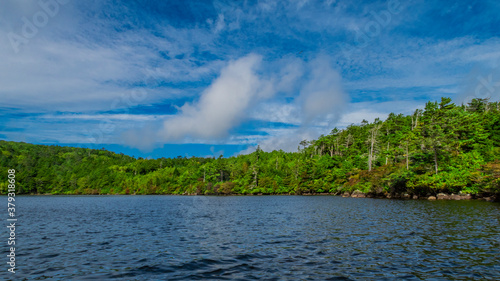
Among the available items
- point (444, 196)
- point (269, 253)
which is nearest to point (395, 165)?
point (444, 196)

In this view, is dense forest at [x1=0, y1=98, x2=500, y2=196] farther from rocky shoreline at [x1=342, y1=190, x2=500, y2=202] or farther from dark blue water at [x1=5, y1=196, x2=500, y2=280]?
dark blue water at [x1=5, y1=196, x2=500, y2=280]

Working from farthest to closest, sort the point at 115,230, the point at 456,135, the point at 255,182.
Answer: the point at 255,182, the point at 456,135, the point at 115,230

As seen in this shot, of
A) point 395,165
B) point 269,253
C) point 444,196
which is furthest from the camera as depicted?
point 395,165

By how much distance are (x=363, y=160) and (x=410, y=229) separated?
356 feet

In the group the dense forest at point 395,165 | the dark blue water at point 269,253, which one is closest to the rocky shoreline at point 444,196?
the dense forest at point 395,165

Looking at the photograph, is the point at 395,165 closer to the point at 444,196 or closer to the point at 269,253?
the point at 444,196

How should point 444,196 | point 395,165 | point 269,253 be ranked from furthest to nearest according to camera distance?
1. point 395,165
2. point 444,196
3. point 269,253

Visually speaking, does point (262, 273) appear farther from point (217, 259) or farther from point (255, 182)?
point (255, 182)

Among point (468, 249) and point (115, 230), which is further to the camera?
point (115, 230)

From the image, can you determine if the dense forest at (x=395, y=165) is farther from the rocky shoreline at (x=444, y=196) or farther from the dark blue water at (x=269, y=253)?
the dark blue water at (x=269, y=253)

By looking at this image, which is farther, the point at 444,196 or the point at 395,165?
the point at 395,165

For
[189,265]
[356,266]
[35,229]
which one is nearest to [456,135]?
[356,266]

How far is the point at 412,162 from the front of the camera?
86312 millimetres

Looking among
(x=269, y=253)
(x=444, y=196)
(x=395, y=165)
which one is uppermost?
(x=395, y=165)
